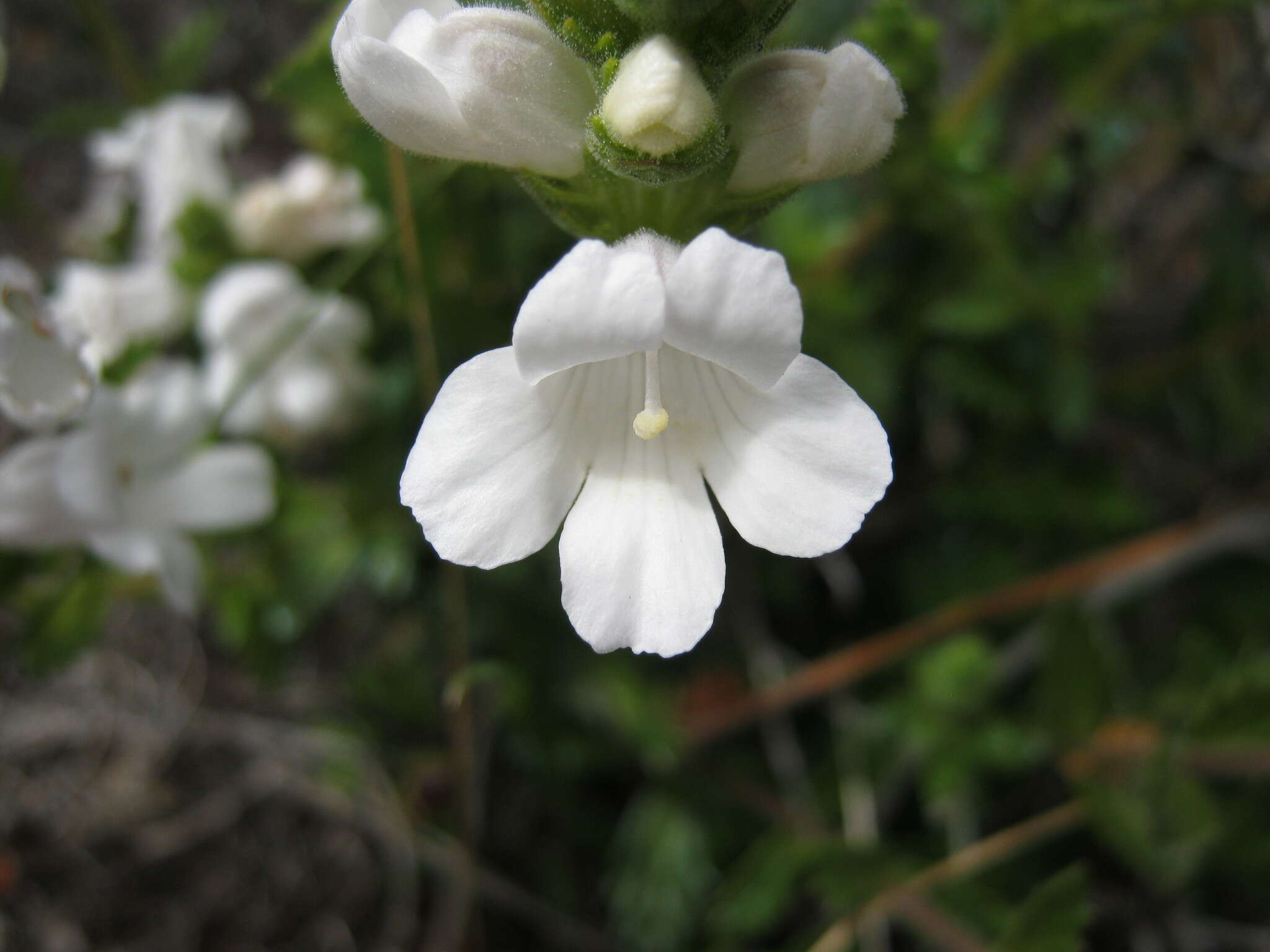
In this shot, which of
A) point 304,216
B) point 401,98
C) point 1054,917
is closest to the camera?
point 401,98

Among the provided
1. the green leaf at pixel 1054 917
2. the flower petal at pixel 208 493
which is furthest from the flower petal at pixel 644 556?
the flower petal at pixel 208 493

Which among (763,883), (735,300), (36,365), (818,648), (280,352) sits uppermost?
(735,300)

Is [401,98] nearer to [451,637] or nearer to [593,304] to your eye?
[593,304]

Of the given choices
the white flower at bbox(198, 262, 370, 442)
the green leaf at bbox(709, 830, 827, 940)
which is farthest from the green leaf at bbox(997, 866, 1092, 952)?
the white flower at bbox(198, 262, 370, 442)

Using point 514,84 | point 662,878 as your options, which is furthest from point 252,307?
point 662,878

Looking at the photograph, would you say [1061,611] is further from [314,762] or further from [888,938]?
[314,762]

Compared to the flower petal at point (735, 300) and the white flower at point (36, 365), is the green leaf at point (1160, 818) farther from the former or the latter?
the white flower at point (36, 365)

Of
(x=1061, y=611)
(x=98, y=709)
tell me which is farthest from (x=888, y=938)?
(x=98, y=709)
